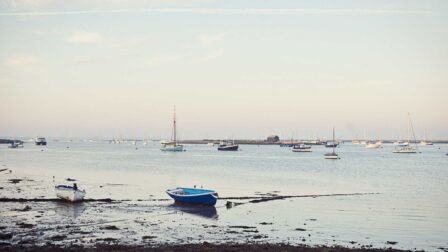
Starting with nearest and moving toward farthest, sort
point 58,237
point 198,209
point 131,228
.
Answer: point 58,237 → point 131,228 → point 198,209

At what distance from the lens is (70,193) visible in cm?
3591

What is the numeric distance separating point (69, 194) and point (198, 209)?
989cm

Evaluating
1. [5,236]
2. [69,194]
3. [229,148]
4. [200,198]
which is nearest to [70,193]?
[69,194]

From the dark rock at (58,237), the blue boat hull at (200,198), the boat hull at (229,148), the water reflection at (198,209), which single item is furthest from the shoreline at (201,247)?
the boat hull at (229,148)

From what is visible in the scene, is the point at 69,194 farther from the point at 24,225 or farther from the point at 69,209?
the point at 24,225

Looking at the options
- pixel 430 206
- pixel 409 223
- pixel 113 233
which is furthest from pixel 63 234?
pixel 430 206

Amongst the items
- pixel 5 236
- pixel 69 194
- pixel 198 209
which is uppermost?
pixel 69 194

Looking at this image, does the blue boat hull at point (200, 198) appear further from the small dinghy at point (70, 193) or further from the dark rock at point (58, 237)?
the dark rock at point (58, 237)

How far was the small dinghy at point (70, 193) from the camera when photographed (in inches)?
1407

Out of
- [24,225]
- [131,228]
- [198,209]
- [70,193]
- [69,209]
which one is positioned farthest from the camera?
[70,193]

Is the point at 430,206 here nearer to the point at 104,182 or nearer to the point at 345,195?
the point at 345,195

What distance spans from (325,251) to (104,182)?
131 ft

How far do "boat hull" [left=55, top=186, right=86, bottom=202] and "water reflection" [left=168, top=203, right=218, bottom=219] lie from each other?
6987mm

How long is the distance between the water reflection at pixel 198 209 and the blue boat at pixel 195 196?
395 mm
